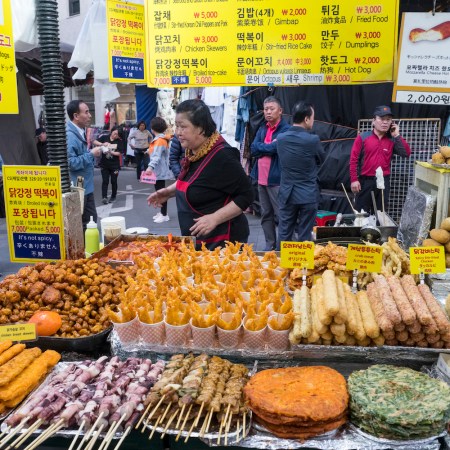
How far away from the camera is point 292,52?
177 inches

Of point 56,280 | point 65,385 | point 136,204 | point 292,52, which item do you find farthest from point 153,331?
point 136,204

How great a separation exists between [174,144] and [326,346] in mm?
5936

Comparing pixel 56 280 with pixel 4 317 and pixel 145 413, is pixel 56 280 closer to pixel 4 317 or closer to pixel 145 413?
pixel 4 317

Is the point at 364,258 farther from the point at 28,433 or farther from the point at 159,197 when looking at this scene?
the point at 159,197

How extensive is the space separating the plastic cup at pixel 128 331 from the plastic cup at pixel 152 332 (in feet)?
0.11

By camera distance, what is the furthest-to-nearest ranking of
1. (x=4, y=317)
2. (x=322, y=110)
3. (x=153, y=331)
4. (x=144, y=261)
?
(x=322, y=110) < (x=144, y=261) < (x=4, y=317) < (x=153, y=331)

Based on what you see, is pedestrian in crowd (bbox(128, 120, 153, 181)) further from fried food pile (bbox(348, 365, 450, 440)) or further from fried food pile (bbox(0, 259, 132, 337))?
fried food pile (bbox(348, 365, 450, 440))

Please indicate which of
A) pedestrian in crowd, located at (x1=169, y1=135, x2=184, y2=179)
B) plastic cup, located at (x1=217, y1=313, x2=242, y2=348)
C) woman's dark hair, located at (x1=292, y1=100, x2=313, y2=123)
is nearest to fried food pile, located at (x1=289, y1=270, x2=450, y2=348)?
plastic cup, located at (x1=217, y1=313, x2=242, y2=348)

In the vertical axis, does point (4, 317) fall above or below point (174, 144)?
below

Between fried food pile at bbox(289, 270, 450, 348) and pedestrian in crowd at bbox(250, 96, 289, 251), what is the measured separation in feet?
17.3

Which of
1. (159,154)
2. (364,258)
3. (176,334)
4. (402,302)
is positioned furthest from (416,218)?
(159,154)

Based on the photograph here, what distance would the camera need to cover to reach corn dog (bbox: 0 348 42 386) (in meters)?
2.34

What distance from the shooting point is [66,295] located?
3133 millimetres

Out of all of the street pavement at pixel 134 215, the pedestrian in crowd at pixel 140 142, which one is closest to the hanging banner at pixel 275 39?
the street pavement at pixel 134 215
